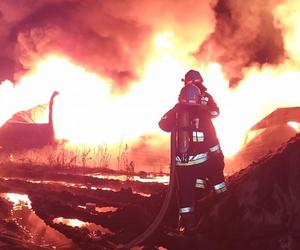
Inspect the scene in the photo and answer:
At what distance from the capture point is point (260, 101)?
1964 centimetres

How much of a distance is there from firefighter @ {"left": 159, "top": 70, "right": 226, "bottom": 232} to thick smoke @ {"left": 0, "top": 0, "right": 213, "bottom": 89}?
16144 mm

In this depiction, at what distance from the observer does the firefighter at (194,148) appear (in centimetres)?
625

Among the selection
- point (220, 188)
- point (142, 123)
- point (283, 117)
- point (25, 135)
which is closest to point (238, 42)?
point (142, 123)

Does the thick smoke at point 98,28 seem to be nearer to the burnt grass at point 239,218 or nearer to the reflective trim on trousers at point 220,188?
the burnt grass at point 239,218

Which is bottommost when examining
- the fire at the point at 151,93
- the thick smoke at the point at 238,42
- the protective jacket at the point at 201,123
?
the protective jacket at the point at 201,123

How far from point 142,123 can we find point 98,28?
7.01 m

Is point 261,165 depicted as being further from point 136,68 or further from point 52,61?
point 52,61

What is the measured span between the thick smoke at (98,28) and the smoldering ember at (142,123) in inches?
2.6

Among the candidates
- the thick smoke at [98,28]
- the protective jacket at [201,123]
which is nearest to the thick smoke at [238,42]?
the thick smoke at [98,28]

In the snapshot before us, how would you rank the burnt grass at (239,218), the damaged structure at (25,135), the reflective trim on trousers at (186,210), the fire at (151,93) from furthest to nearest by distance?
the fire at (151,93) < the damaged structure at (25,135) < the reflective trim on trousers at (186,210) < the burnt grass at (239,218)

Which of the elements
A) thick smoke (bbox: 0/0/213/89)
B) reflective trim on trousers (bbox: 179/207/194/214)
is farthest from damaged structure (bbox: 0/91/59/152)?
reflective trim on trousers (bbox: 179/207/194/214)

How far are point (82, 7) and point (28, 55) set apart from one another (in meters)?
3.99

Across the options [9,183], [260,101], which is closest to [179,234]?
[9,183]

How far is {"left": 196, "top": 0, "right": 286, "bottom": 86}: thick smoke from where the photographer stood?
72.6 ft
